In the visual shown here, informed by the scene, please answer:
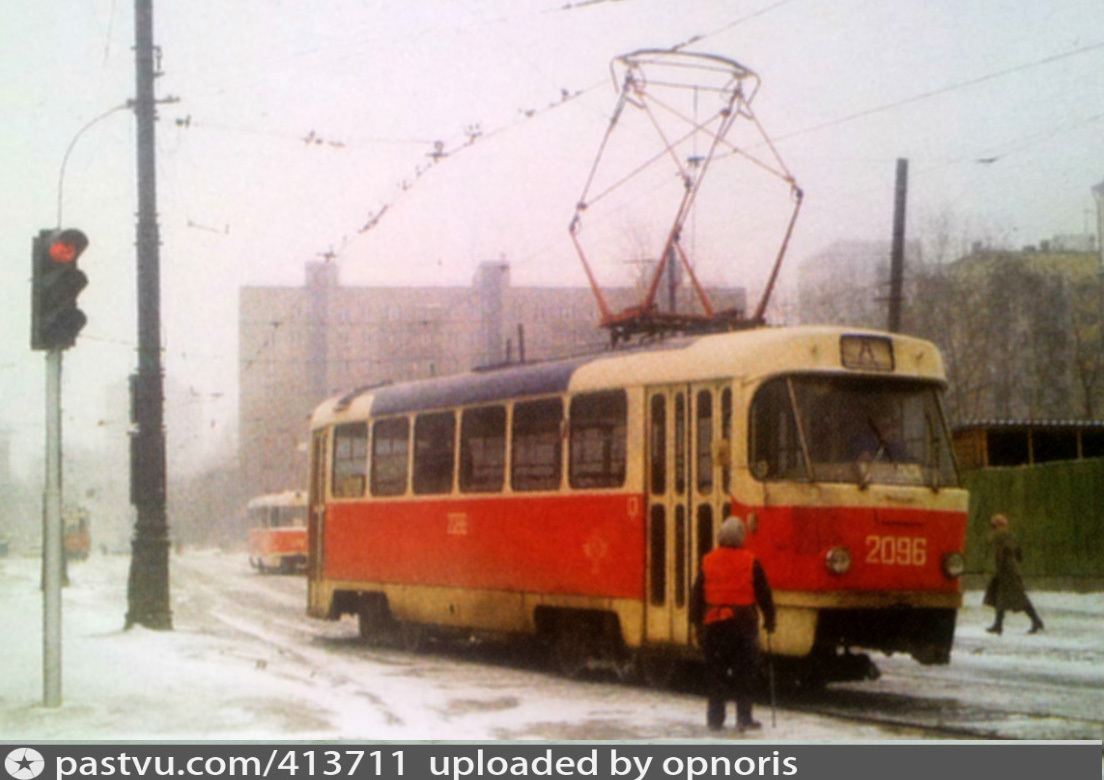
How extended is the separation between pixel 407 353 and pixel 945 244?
23155 millimetres

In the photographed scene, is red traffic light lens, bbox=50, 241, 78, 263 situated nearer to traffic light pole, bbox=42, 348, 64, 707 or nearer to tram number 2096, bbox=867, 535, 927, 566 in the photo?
traffic light pole, bbox=42, 348, 64, 707

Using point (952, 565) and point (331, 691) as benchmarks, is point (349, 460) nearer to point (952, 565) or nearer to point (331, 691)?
point (331, 691)

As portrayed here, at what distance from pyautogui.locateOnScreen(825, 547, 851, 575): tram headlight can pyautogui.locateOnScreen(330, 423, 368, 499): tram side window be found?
9.19 metres

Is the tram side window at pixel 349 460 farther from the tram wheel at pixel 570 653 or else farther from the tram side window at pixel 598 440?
the tram side window at pixel 598 440

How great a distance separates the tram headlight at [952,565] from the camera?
14.4 metres

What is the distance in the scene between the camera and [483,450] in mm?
18547

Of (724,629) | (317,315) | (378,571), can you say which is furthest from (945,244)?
(724,629)

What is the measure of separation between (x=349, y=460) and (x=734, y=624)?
1095 cm

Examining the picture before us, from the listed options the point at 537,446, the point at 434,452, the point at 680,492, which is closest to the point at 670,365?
the point at 680,492

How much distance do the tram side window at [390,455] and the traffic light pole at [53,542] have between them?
8057 mm

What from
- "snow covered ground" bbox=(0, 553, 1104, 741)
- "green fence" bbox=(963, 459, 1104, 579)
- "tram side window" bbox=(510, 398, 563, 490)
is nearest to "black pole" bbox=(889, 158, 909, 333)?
"green fence" bbox=(963, 459, 1104, 579)
